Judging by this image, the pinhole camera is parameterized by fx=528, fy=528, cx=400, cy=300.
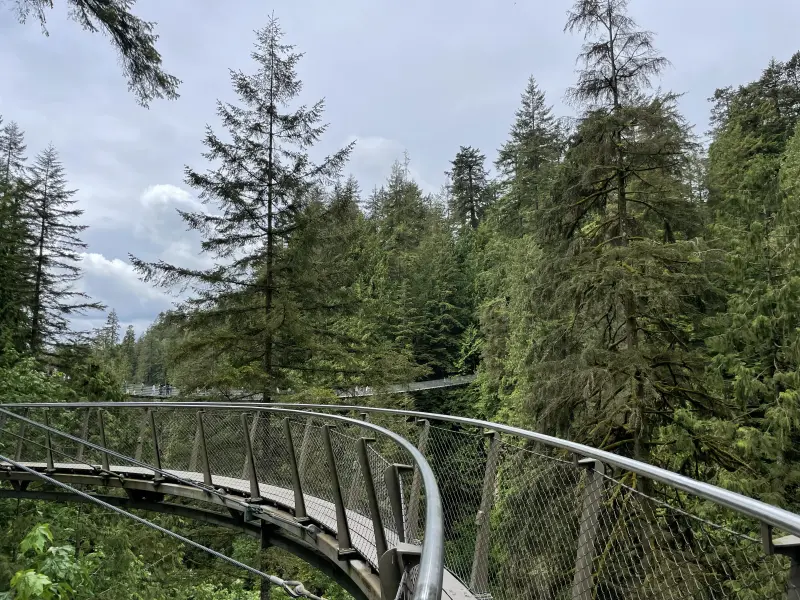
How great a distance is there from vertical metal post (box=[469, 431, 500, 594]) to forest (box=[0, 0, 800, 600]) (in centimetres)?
254

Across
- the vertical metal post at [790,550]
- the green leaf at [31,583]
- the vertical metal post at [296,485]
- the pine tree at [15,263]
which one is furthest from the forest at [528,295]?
the vertical metal post at [790,550]

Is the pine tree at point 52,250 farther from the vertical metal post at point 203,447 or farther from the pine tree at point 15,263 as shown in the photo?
the vertical metal post at point 203,447

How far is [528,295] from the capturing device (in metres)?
10.5

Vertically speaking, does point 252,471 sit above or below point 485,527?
below

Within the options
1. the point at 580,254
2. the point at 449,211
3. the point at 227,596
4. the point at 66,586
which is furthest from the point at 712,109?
the point at 66,586

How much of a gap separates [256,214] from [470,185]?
33513 mm

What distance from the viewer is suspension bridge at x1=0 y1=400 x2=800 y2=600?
6.39 ft

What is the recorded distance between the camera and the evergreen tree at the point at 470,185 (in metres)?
43.1

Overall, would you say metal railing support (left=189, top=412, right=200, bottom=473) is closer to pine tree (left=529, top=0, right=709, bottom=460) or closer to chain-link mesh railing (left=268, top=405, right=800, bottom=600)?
chain-link mesh railing (left=268, top=405, right=800, bottom=600)

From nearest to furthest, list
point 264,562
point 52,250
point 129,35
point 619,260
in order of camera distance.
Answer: point 129,35
point 619,260
point 264,562
point 52,250

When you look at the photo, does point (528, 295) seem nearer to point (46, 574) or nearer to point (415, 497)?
point (415, 497)

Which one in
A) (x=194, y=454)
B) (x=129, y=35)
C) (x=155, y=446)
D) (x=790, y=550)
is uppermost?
(x=129, y=35)

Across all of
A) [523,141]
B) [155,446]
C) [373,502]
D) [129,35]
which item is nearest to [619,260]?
[373,502]

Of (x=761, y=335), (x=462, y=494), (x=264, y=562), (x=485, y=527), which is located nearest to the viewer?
(x=485, y=527)
